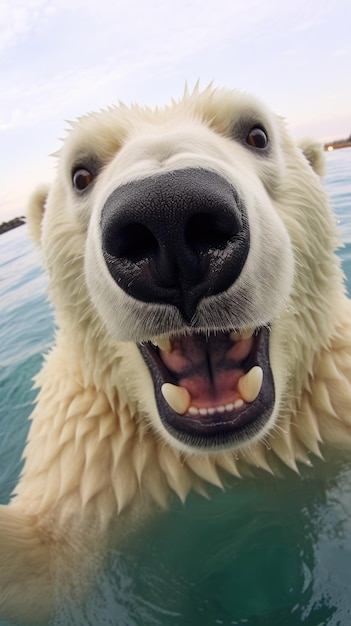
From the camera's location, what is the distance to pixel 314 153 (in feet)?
11.1

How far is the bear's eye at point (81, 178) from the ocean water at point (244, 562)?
6.14ft

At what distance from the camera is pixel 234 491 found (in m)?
2.97

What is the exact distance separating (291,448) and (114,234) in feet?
5.77

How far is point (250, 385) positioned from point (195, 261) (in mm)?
741

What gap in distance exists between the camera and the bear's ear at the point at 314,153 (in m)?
3.36

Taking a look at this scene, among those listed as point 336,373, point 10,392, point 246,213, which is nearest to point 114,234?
point 246,213

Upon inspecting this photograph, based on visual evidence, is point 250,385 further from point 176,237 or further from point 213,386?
point 176,237

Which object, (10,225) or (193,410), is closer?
(193,410)

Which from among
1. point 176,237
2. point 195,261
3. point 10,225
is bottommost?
point 10,225

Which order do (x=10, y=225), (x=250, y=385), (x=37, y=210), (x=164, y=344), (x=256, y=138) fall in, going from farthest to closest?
(x=10, y=225) < (x=37, y=210) < (x=256, y=138) < (x=164, y=344) < (x=250, y=385)

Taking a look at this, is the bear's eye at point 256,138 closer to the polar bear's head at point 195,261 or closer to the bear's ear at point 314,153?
the polar bear's head at point 195,261

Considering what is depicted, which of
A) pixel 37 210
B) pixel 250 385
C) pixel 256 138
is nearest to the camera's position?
pixel 250 385

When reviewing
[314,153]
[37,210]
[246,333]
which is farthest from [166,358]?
[314,153]

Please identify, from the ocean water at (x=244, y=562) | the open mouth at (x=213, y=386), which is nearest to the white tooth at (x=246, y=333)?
the open mouth at (x=213, y=386)
